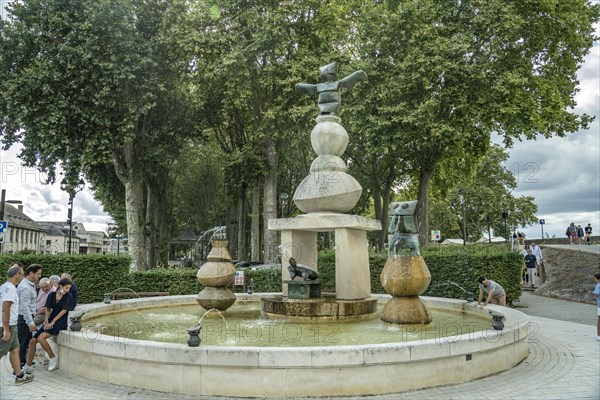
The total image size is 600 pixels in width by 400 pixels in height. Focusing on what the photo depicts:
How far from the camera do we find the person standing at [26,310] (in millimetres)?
7500

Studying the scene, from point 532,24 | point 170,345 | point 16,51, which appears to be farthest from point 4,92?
point 532,24

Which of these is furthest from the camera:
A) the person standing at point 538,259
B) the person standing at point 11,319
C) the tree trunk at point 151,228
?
the tree trunk at point 151,228

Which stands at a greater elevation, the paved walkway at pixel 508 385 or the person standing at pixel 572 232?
the person standing at pixel 572 232

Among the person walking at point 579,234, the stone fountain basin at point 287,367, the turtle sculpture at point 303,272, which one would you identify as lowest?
the stone fountain basin at point 287,367

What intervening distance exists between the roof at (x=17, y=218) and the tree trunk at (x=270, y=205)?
5754cm

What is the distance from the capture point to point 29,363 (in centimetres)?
807

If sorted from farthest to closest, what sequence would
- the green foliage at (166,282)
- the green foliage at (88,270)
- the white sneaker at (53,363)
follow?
1. the green foliage at (166,282)
2. the green foliage at (88,270)
3. the white sneaker at (53,363)

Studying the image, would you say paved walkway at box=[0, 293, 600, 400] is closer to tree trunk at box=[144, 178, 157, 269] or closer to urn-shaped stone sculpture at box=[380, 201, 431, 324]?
urn-shaped stone sculpture at box=[380, 201, 431, 324]

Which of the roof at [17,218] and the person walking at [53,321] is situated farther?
the roof at [17,218]

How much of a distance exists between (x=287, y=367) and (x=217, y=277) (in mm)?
5289

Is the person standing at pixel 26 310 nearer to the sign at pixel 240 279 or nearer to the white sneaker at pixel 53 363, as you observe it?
the white sneaker at pixel 53 363

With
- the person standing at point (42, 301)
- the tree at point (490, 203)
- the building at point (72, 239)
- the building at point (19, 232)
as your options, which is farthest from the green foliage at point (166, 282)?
the building at point (19, 232)

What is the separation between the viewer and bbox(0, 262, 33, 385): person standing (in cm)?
668

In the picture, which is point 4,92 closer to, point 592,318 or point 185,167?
point 185,167
